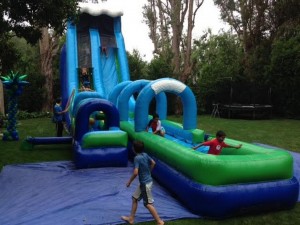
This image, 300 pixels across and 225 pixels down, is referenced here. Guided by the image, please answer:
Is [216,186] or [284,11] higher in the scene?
[284,11]

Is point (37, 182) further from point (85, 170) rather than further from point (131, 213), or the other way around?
point (131, 213)

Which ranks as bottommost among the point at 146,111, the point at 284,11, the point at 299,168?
the point at 299,168

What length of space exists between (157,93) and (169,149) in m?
→ 2.38

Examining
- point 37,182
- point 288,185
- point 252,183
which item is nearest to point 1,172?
point 37,182

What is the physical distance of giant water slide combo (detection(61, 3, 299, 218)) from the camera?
5051 mm

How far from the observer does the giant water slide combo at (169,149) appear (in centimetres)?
505

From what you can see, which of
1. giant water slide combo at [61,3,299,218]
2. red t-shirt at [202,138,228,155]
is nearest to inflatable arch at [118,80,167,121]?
giant water slide combo at [61,3,299,218]

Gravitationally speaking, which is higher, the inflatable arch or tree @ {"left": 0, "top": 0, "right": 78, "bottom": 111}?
tree @ {"left": 0, "top": 0, "right": 78, "bottom": 111}

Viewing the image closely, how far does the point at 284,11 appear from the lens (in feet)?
70.5

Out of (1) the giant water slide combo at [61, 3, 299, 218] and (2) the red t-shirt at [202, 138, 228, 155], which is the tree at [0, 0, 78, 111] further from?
(2) the red t-shirt at [202, 138, 228, 155]

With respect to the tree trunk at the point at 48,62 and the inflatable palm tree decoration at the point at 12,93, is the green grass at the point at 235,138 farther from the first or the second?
the tree trunk at the point at 48,62

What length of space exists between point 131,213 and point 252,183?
1.94m

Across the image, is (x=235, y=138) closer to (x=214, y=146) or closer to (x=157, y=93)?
(x=157, y=93)

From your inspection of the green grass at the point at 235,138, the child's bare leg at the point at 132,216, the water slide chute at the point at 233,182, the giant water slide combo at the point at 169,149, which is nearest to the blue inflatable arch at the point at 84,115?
the giant water slide combo at the point at 169,149
